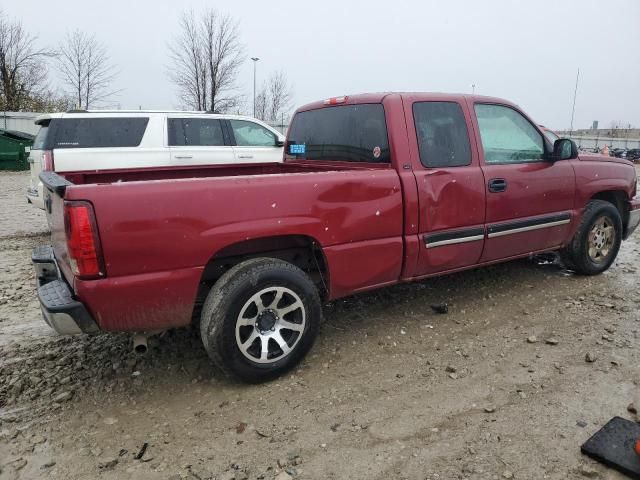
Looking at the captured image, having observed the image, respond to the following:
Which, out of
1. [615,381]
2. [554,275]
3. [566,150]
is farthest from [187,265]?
[554,275]

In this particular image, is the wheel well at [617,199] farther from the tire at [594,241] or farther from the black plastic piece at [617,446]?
the black plastic piece at [617,446]

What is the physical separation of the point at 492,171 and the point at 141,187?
275cm

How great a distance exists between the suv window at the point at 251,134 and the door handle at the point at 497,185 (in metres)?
5.14

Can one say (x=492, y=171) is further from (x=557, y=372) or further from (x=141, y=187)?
(x=141, y=187)

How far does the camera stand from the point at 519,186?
4113mm

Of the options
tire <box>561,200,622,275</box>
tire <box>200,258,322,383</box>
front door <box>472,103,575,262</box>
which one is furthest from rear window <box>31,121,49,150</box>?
tire <box>561,200,622,275</box>

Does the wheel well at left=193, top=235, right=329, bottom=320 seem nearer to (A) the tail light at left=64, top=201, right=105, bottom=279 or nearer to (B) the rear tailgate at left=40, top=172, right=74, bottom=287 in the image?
(A) the tail light at left=64, top=201, right=105, bottom=279

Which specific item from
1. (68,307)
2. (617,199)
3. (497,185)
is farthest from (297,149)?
(617,199)

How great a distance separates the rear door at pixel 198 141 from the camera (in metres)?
7.28

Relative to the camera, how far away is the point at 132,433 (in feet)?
8.50

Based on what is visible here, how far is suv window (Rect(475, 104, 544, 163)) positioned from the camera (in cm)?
405

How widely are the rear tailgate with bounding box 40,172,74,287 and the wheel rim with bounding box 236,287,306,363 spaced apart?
3.33ft

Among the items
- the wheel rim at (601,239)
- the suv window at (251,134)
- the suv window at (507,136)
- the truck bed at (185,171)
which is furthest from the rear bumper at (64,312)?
the suv window at (251,134)

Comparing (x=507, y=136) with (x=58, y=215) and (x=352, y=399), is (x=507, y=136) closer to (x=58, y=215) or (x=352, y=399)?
(x=352, y=399)
